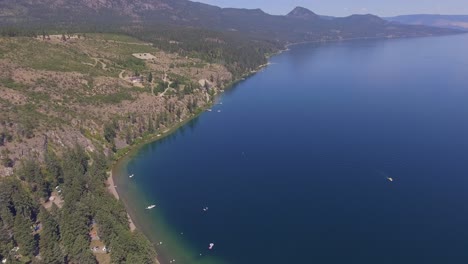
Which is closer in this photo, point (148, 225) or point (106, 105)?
point (148, 225)

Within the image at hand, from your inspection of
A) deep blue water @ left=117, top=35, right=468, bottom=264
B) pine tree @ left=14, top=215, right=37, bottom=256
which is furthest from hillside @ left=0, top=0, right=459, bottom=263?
deep blue water @ left=117, top=35, right=468, bottom=264

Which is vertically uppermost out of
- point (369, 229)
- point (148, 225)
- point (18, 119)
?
point (18, 119)

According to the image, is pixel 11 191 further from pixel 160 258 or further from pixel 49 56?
pixel 49 56

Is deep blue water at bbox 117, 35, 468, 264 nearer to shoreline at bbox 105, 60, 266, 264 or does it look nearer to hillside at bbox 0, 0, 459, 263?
shoreline at bbox 105, 60, 266, 264

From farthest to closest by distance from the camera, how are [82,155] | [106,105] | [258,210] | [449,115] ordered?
[449,115] → [106,105] → [82,155] → [258,210]

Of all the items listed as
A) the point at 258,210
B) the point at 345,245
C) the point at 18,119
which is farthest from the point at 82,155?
the point at 345,245

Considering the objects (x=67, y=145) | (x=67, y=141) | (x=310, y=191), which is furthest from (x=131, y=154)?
(x=310, y=191)

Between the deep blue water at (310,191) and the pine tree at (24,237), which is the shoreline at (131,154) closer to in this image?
the deep blue water at (310,191)

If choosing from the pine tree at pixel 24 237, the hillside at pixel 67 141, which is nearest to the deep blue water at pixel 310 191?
the hillside at pixel 67 141
